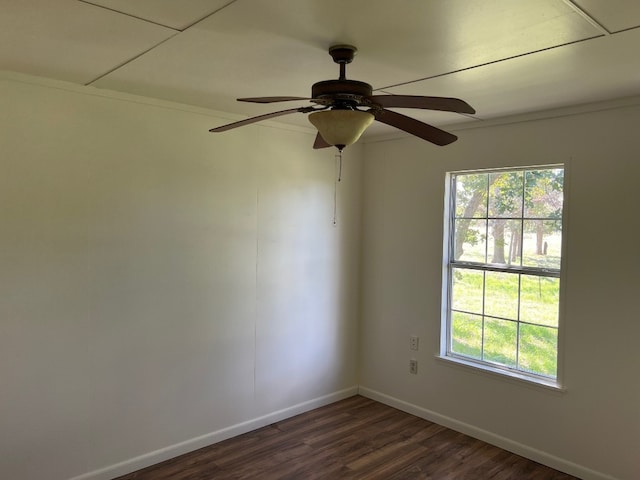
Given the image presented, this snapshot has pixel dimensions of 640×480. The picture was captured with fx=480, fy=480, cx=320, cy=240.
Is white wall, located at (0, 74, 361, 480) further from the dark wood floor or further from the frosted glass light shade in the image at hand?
the frosted glass light shade

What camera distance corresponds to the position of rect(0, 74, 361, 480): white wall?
8.45 feet

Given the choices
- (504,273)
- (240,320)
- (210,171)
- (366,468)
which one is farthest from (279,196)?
(366,468)

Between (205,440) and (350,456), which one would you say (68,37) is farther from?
(350,456)

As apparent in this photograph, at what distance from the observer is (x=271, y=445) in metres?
3.35

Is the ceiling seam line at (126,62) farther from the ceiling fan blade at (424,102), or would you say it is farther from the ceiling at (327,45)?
the ceiling fan blade at (424,102)

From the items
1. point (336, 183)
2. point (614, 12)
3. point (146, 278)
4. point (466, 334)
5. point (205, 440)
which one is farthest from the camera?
point (336, 183)

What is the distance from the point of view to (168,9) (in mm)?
1642

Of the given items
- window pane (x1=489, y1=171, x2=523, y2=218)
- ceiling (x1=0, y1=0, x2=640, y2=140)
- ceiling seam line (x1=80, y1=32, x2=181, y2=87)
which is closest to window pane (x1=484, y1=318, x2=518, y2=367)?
window pane (x1=489, y1=171, x2=523, y2=218)

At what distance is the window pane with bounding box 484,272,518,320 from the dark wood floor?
0.95 meters

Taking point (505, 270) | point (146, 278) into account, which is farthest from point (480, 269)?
point (146, 278)

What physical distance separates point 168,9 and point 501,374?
3.02m

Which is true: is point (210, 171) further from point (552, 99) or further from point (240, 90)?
point (552, 99)

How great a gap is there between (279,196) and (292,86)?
1.19 metres

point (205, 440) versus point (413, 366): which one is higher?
point (413, 366)
